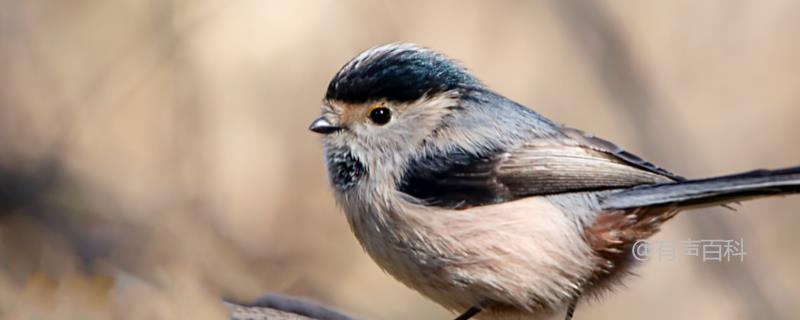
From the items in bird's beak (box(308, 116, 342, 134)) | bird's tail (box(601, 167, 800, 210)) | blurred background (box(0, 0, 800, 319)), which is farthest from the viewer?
blurred background (box(0, 0, 800, 319))

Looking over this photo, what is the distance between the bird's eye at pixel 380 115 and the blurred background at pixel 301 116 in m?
1.02

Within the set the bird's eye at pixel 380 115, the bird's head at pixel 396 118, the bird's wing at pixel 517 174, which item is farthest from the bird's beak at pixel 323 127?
the bird's wing at pixel 517 174

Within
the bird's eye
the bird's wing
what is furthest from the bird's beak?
the bird's wing

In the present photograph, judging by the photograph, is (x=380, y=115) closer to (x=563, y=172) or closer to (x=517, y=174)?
(x=517, y=174)

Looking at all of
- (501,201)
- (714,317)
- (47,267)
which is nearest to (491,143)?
(501,201)

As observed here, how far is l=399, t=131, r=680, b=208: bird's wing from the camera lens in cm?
351

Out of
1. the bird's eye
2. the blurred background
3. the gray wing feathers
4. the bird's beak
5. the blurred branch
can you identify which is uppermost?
the blurred background

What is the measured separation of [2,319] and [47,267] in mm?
458

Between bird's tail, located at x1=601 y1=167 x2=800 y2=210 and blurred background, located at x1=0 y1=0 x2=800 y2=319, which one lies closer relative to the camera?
bird's tail, located at x1=601 y1=167 x2=800 y2=210

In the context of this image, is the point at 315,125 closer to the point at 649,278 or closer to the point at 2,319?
the point at 2,319

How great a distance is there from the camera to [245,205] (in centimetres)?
536

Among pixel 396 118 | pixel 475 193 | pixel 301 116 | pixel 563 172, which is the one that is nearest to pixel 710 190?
pixel 563 172

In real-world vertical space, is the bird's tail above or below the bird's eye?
below

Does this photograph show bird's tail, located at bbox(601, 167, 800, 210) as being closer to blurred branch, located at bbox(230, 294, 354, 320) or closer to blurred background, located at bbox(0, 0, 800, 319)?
blurred branch, located at bbox(230, 294, 354, 320)
